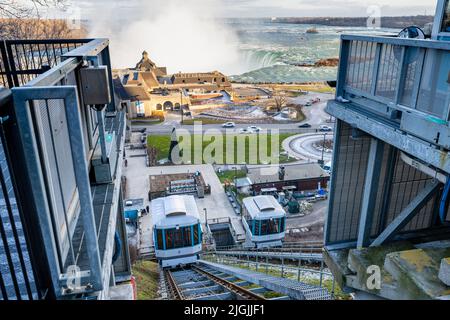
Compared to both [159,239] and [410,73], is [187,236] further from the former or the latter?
[410,73]

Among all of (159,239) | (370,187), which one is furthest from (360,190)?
(159,239)

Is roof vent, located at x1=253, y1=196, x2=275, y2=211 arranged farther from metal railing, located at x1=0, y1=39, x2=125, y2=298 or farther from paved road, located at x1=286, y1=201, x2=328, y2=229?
metal railing, located at x1=0, y1=39, x2=125, y2=298

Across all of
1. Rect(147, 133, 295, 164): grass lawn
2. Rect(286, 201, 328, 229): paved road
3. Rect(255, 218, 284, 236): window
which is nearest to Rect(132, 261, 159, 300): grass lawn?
Rect(255, 218, 284, 236): window

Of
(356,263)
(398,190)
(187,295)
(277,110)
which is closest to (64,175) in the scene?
(356,263)

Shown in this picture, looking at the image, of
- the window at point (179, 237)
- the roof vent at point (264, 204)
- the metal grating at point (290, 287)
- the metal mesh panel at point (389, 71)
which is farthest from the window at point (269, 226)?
the metal mesh panel at point (389, 71)
